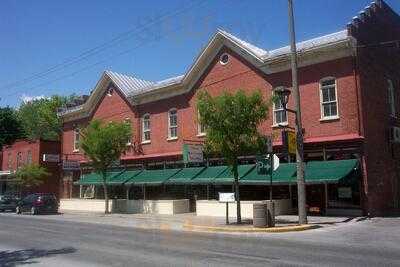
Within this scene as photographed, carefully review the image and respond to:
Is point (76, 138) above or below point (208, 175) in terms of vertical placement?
above

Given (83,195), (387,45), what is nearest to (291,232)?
(387,45)

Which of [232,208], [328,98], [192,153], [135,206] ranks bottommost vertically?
[232,208]

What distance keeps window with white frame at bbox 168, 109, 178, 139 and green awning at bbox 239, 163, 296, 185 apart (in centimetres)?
816

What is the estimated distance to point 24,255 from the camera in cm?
1330

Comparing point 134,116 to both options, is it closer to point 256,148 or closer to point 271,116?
point 271,116

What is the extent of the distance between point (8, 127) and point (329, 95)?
49.3 m

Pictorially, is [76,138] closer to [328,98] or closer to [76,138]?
[76,138]

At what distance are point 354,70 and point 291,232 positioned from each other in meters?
9.28

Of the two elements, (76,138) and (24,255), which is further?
(76,138)

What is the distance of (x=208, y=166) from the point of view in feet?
98.9

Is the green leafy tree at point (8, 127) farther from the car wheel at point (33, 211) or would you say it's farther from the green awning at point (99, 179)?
the car wheel at point (33, 211)

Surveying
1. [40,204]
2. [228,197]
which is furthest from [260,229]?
[40,204]

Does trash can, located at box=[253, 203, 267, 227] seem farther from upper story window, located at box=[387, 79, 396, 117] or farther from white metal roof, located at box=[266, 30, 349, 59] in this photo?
upper story window, located at box=[387, 79, 396, 117]

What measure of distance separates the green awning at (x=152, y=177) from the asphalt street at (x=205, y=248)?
11479 mm
